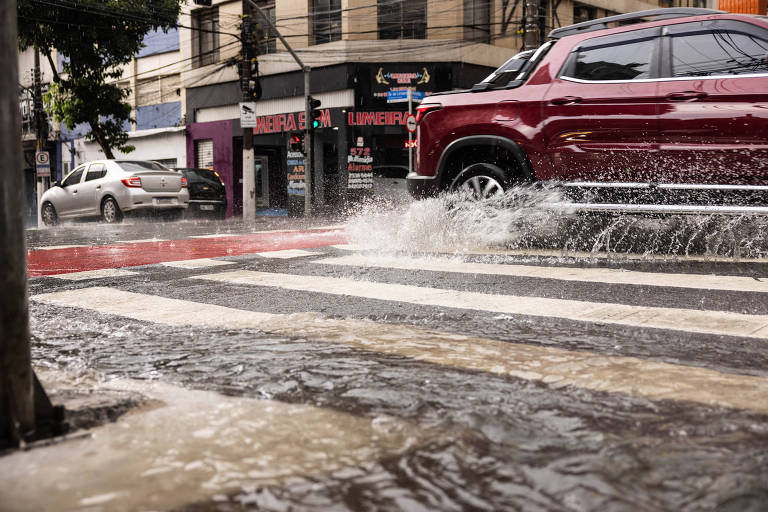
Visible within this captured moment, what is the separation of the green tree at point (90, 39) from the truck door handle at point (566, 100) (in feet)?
59.2

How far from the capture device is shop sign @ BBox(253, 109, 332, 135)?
83.0ft

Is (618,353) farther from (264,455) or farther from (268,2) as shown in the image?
(268,2)

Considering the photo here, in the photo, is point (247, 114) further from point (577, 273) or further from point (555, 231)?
point (577, 273)

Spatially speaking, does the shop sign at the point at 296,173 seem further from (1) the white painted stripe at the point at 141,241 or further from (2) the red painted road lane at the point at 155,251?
(1) the white painted stripe at the point at 141,241

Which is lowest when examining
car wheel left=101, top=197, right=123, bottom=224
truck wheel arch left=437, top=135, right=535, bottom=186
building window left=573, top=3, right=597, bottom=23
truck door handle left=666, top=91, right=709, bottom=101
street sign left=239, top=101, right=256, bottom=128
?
car wheel left=101, top=197, right=123, bottom=224

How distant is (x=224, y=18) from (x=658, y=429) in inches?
1142

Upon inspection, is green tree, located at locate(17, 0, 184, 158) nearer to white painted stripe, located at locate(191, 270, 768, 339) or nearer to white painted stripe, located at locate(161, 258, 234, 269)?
white painted stripe, located at locate(161, 258, 234, 269)

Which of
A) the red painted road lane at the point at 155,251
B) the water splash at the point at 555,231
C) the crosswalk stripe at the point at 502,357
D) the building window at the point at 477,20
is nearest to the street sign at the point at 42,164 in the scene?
the building window at the point at 477,20

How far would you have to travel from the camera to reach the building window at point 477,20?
2441cm

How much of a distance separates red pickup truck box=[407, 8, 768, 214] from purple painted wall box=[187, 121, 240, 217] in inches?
905

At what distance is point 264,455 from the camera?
199 centimetres

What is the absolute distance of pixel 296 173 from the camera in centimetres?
2642

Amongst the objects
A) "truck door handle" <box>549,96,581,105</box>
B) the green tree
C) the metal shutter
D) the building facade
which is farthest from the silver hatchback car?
the metal shutter

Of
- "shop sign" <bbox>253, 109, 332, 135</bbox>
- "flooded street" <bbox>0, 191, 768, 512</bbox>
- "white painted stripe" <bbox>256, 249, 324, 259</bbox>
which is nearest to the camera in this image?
"flooded street" <bbox>0, 191, 768, 512</bbox>
